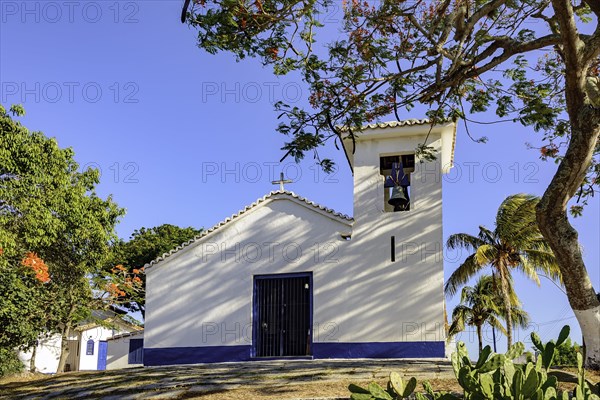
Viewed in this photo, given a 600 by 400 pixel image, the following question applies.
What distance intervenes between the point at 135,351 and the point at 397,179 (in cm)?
2142

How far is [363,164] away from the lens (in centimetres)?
1777

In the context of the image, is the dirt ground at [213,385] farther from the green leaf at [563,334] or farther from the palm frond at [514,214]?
the palm frond at [514,214]

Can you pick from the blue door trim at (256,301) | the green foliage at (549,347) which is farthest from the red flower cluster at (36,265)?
the green foliage at (549,347)

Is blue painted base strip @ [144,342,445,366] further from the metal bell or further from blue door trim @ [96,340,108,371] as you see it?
blue door trim @ [96,340,108,371]

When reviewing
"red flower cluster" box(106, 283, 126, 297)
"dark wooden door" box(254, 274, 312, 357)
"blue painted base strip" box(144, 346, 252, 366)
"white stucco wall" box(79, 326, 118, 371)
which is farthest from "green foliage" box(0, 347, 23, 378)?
"dark wooden door" box(254, 274, 312, 357)

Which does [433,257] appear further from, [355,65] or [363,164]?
[355,65]

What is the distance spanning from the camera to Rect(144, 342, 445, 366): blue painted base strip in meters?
16.0

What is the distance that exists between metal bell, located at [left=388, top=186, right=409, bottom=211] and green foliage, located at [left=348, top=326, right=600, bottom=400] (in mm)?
9656

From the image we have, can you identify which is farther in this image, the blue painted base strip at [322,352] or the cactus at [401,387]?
the blue painted base strip at [322,352]

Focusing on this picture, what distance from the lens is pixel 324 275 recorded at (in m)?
17.2

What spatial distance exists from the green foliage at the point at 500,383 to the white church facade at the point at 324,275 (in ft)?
30.1

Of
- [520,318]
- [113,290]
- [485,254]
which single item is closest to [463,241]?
[485,254]

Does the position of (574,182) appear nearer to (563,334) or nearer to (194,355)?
(563,334)

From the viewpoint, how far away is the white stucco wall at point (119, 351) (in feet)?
110
